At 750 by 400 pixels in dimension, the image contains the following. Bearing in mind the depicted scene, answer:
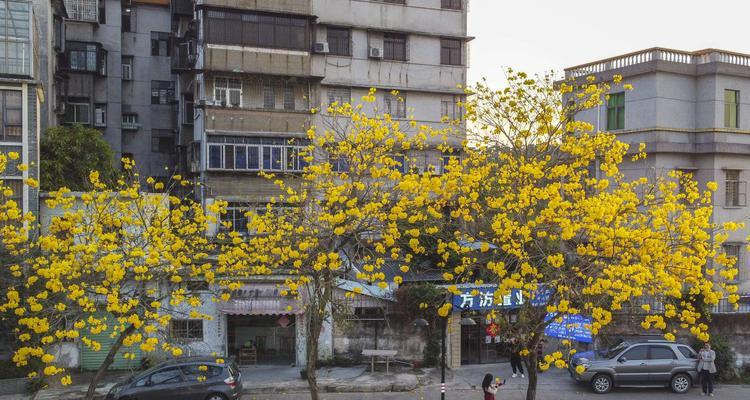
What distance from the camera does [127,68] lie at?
40.2 meters

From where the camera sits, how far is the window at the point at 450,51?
33.1 m

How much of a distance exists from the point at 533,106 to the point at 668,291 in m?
5.18

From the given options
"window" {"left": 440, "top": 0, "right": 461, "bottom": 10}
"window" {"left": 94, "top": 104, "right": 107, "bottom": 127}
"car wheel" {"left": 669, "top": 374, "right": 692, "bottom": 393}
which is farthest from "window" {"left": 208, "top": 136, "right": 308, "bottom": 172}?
"car wheel" {"left": 669, "top": 374, "right": 692, "bottom": 393}

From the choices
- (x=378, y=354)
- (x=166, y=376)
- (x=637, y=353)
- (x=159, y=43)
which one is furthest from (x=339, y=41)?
(x=637, y=353)

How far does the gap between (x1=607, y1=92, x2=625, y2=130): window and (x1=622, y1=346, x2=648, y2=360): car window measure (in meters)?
11.1

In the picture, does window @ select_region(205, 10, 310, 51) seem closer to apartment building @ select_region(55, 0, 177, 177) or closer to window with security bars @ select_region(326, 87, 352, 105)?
window with security bars @ select_region(326, 87, 352, 105)

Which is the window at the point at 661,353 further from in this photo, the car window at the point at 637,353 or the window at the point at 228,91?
the window at the point at 228,91

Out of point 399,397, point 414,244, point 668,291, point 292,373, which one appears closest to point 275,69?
point 292,373

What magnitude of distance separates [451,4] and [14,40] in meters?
19.4

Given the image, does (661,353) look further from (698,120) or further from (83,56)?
(83,56)

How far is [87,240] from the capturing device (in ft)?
49.0

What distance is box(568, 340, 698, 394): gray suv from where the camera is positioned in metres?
21.6

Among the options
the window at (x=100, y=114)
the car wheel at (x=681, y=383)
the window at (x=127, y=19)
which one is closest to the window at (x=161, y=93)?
the window at (x=100, y=114)

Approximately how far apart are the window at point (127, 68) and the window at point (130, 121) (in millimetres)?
2207
